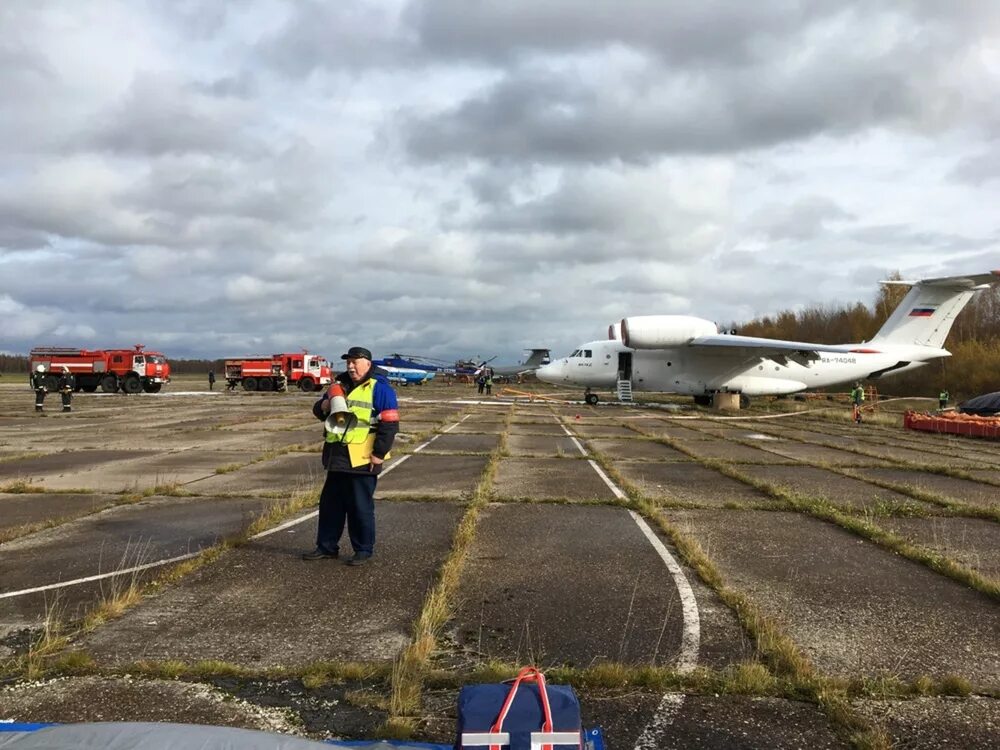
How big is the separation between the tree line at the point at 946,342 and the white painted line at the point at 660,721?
164 feet

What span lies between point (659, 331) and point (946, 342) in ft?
141

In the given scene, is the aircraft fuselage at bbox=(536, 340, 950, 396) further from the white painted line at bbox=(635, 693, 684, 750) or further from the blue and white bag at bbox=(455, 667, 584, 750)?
the blue and white bag at bbox=(455, 667, 584, 750)

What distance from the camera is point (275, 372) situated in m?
44.8

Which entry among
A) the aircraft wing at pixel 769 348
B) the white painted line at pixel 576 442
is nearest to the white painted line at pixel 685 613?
the white painted line at pixel 576 442

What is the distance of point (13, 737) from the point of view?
1.82 metres

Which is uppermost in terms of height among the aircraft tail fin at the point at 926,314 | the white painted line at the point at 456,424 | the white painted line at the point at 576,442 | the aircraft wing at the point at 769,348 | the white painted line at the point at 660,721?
the aircraft tail fin at the point at 926,314

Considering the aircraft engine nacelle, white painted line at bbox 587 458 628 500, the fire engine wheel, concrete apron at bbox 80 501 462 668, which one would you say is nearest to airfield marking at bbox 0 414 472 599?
concrete apron at bbox 80 501 462 668

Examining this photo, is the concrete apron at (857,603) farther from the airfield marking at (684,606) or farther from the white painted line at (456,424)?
the white painted line at (456,424)

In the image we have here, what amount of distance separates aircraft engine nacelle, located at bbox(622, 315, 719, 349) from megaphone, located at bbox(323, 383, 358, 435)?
23.0 m

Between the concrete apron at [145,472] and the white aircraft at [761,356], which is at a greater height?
the white aircraft at [761,356]

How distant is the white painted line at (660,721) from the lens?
8.64ft

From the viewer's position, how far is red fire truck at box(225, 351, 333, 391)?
4500cm

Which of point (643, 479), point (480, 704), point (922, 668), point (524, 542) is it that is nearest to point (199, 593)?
point (524, 542)

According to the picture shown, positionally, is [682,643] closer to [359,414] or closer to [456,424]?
[359,414]
